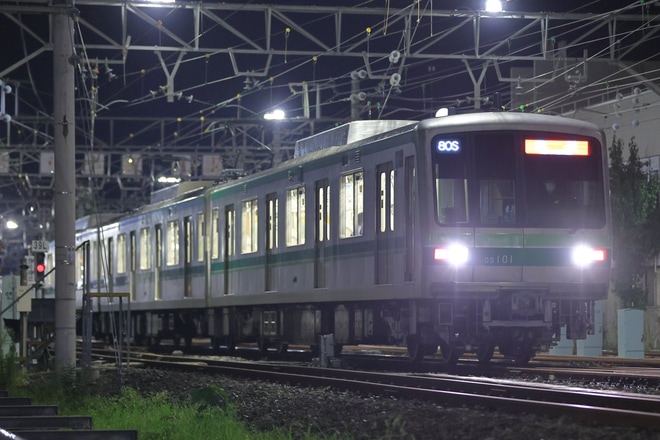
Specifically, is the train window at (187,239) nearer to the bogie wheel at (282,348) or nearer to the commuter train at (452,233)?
the bogie wheel at (282,348)

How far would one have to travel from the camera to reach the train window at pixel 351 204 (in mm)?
18812

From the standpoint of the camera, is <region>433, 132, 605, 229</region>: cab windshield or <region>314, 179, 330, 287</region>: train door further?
<region>314, 179, 330, 287</region>: train door

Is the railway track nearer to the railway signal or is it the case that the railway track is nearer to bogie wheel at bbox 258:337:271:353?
bogie wheel at bbox 258:337:271:353

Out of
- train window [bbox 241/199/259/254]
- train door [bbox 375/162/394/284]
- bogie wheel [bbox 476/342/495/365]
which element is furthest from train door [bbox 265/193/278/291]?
bogie wheel [bbox 476/342/495/365]

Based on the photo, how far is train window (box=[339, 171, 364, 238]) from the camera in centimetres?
1881

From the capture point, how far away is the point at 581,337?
17.2m

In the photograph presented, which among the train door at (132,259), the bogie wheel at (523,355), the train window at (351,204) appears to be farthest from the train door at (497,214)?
the train door at (132,259)

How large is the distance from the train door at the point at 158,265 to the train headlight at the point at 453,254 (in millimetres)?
14522

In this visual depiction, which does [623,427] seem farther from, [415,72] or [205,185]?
[415,72]

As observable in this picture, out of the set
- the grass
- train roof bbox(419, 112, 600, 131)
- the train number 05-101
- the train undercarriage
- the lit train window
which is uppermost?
train roof bbox(419, 112, 600, 131)

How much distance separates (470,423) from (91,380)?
7.85 m

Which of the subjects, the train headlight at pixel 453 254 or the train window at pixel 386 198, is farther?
the train window at pixel 386 198

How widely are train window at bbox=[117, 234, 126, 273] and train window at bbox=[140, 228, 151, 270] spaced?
171cm

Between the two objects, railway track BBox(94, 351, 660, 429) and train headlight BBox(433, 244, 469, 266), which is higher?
train headlight BBox(433, 244, 469, 266)
